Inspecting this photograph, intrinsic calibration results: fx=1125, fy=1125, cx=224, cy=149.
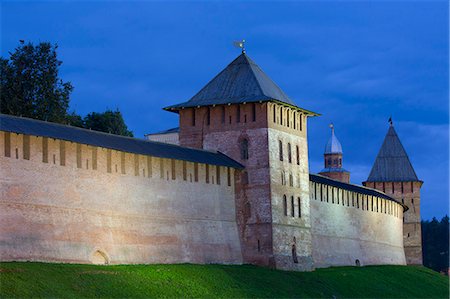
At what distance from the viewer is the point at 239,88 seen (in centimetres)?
5141

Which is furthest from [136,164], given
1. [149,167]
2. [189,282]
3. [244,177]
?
[244,177]

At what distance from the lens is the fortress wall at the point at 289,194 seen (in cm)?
4934

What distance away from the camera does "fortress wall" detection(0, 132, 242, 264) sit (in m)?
36.9

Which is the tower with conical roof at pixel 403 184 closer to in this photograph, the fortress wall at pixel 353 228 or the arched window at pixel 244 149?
the fortress wall at pixel 353 228

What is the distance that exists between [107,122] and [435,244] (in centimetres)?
5387

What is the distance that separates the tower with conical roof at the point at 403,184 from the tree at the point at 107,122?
21442 mm

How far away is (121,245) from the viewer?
4125 cm

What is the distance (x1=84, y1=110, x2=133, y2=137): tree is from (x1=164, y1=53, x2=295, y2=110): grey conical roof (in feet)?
51.7

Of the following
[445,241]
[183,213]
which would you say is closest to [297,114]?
[183,213]

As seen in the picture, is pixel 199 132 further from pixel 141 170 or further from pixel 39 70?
pixel 39 70

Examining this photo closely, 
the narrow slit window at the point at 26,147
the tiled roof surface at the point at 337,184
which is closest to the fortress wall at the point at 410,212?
the tiled roof surface at the point at 337,184

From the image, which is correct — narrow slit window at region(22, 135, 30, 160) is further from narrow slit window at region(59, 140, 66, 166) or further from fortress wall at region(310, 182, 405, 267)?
fortress wall at region(310, 182, 405, 267)

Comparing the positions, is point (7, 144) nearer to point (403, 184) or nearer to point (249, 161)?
point (249, 161)

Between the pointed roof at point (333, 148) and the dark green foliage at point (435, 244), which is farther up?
the pointed roof at point (333, 148)
